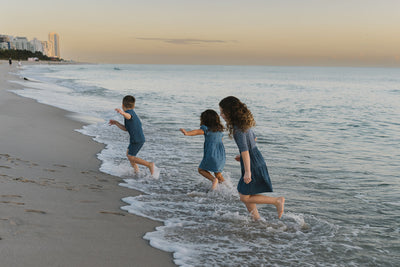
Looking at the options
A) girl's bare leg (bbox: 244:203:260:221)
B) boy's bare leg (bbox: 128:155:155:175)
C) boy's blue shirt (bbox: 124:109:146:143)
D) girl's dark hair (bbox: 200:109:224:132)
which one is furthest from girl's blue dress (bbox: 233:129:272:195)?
boy's blue shirt (bbox: 124:109:146:143)

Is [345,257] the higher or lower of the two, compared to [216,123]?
lower

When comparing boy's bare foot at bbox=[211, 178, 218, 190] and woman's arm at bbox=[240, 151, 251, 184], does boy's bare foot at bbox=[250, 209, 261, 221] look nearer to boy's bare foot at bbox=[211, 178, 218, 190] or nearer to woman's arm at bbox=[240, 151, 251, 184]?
woman's arm at bbox=[240, 151, 251, 184]

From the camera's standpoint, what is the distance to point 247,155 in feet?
13.6

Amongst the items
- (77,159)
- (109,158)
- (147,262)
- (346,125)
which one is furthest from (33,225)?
(346,125)

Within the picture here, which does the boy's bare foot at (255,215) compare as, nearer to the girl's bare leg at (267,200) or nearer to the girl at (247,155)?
the girl at (247,155)

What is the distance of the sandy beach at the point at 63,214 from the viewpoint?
3154 mm

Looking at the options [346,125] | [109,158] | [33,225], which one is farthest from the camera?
[346,125]

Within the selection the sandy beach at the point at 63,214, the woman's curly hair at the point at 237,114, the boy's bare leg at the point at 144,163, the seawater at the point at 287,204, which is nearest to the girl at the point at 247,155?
the woman's curly hair at the point at 237,114

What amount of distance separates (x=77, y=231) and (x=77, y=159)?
3.61 metres

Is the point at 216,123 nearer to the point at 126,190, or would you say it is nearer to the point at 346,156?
the point at 126,190

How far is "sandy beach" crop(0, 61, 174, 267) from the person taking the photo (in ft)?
10.3

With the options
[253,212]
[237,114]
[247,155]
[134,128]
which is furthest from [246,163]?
[134,128]

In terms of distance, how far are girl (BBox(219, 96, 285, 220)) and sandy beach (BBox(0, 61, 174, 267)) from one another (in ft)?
4.12

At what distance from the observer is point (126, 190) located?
5.59 meters
